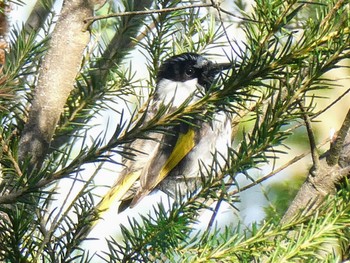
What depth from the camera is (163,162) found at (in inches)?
79.7

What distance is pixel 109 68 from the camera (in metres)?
1.50

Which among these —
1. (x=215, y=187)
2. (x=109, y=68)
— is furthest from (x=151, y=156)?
(x=215, y=187)

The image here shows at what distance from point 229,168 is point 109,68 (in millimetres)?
506

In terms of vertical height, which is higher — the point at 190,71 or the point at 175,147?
the point at 190,71

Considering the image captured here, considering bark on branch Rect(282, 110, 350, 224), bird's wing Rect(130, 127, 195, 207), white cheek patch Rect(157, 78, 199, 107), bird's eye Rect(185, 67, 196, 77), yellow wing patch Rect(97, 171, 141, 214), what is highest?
bird's eye Rect(185, 67, 196, 77)

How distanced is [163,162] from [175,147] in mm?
61

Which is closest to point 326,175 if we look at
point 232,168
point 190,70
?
point 232,168

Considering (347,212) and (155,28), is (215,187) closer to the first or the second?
(347,212)

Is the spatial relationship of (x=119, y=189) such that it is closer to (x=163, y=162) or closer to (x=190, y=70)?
(x=163, y=162)

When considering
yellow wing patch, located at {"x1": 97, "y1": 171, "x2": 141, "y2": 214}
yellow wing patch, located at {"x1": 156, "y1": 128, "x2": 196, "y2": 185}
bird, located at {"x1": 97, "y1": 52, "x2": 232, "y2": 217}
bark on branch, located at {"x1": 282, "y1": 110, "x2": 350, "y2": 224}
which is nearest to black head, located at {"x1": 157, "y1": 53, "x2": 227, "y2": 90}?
bird, located at {"x1": 97, "y1": 52, "x2": 232, "y2": 217}

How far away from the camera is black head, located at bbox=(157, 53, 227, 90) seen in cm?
226

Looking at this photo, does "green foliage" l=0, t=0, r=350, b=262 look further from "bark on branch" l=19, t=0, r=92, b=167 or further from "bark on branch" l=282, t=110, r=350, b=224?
"bark on branch" l=282, t=110, r=350, b=224

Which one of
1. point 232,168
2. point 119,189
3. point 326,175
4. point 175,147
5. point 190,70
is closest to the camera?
point 232,168

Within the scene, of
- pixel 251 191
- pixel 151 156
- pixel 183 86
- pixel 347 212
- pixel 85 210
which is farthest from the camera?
pixel 251 191
